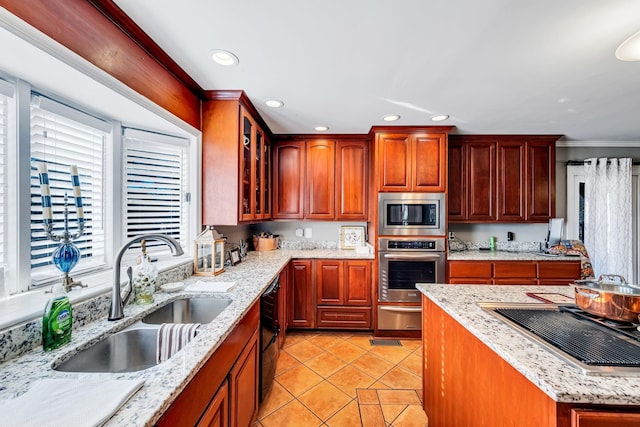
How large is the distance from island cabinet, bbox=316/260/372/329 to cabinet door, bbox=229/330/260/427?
1369 mm

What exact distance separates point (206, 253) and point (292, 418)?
138 centimetres

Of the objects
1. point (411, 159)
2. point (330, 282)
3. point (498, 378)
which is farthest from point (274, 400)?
point (411, 159)

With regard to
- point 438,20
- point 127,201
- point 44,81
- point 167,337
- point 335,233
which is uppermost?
point 438,20

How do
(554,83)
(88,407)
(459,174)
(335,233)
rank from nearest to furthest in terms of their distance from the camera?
(88,407) < (554,83) < (459,174) < (335,233)

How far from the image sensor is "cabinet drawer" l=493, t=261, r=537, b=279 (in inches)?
Result: 111

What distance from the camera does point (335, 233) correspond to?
3.51 m

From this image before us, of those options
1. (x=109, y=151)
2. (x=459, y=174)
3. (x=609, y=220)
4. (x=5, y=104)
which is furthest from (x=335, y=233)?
(x=609, y=220)

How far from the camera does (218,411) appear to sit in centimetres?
102

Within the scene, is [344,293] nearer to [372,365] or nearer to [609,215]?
[372,365]

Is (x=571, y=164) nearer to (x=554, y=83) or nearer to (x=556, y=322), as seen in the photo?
(x=554, y=83)

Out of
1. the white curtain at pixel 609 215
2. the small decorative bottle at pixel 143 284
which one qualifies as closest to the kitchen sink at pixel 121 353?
the small decorative bottle at pixel 143 284

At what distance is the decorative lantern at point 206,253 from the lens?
1959 millimetres

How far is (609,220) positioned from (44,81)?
5345mm

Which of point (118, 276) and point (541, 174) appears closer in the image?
point (118, 276)
